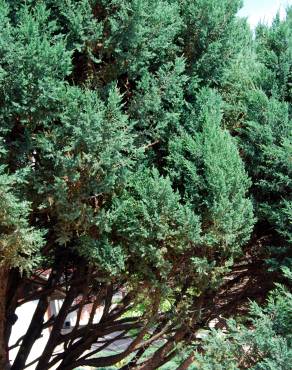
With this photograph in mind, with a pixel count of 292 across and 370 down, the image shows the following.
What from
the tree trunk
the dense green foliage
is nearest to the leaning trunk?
the tree trunk

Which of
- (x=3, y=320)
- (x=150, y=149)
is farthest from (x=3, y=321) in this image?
(x=150, y=149)

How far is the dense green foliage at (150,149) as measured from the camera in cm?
312

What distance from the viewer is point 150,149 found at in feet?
12.9

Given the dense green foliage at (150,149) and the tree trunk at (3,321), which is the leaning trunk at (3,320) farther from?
the dense green foliage at (150,149)

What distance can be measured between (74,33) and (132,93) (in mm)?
638

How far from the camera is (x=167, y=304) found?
445 centimetres

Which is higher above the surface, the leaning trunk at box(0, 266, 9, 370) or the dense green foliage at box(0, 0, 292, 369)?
the dense green foliage at box(0, 0, 292, 369)

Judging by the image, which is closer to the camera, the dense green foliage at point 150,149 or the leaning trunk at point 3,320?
the dense green foliage at point 150,149

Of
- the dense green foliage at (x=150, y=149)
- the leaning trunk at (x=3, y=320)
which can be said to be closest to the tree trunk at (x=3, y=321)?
the leaning trunk at (x=3, y=320)

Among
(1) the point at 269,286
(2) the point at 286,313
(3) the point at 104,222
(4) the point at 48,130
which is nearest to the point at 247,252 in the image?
(1) the point at 269,286

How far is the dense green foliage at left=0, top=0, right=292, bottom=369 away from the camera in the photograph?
3123mm

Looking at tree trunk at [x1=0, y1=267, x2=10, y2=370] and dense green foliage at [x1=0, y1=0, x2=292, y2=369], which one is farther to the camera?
tree trunk at [x1=0, y1=267, x2=10, y2=370]

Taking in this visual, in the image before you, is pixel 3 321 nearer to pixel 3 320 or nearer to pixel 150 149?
pixel 3 320

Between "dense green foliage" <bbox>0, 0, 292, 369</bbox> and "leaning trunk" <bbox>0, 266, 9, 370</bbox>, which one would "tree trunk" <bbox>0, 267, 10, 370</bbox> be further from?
"dense green foliage" <bbox>0, 0, 292, 369</bbox>
